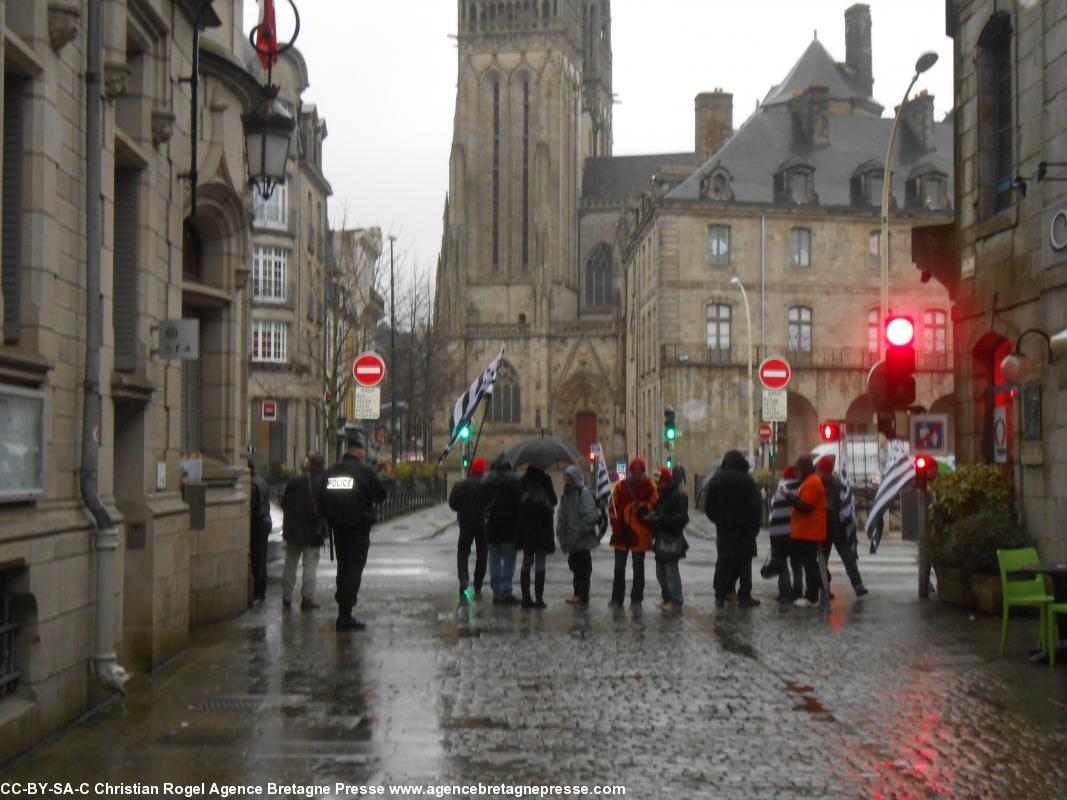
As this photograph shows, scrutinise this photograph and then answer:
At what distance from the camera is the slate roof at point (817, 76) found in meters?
76.6

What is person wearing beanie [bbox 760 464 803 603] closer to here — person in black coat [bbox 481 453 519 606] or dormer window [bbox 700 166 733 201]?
person in black coat [bbox 481 453 519 606]

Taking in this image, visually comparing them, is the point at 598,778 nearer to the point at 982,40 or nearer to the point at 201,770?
the point at 201,770

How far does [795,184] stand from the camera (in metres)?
60.8

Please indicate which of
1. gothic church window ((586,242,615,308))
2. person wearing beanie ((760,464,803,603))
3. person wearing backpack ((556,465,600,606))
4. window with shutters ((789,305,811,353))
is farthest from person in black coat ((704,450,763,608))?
gothic church window ((586,242,615,308))

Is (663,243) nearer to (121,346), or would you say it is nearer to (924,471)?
(924,471)

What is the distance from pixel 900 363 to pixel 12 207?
9.08m

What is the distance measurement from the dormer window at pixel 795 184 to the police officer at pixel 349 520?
160ft

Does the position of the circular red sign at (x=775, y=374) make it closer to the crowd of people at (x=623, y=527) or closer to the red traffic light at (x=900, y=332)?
the crowd of people at (x=623, y=527)

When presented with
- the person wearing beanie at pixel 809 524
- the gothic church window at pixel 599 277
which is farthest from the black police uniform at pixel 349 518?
the gothic church window at pixel 599 277

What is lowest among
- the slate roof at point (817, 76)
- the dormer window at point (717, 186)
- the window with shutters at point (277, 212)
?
the window with shutters at point (277, 212)

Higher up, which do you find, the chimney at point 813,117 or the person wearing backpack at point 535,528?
the chimney at point 813,117

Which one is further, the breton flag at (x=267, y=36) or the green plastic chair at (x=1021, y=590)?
the breton flag at (x=267, y=36)

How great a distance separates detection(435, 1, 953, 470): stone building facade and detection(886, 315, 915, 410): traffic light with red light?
114ft

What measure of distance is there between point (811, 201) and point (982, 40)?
148 ft
